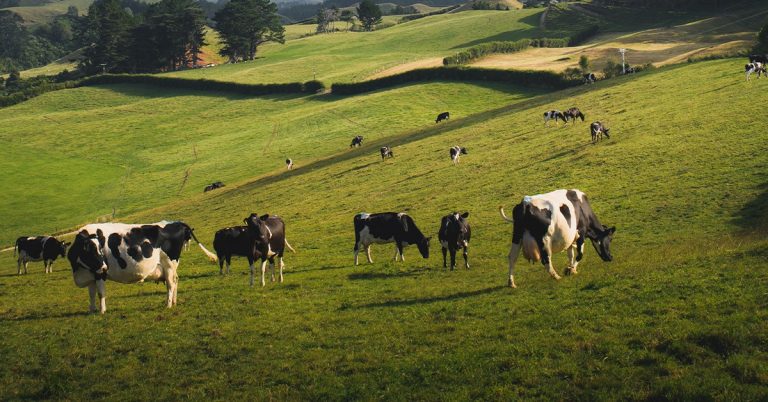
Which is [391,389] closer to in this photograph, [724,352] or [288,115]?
[724,352]

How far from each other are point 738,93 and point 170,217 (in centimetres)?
4271

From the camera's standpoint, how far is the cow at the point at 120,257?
22.7m

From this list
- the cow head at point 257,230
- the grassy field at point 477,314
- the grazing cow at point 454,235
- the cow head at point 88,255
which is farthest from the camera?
the grazing cow at point 454,235

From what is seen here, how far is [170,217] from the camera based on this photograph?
5581cm

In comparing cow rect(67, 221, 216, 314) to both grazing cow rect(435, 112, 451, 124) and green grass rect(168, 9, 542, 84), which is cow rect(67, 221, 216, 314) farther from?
green grass rect(168, 9, 542, 84)

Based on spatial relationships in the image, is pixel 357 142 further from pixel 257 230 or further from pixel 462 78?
pixel 257 230

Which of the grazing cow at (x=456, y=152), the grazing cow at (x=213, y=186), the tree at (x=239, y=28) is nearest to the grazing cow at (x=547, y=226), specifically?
the grazing cow at (x=456, y=152)

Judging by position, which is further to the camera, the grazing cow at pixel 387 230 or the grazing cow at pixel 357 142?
the grazing cow at pixel 357 142

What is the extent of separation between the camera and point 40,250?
37750mm

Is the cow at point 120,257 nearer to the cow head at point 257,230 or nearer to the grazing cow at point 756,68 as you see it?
the cow head at point 257,230

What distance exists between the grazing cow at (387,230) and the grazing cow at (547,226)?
799 cm

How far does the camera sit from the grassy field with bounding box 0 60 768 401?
14195mm

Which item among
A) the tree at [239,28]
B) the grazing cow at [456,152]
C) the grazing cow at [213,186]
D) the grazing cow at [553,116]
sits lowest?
the grazing cow at [213,186]

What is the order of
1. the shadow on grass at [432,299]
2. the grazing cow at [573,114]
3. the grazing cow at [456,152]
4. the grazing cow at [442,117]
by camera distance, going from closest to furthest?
the shadow on grass at [432,299] → the grazing cow at [456,152] → the grazing cow at [573,114] → the grazing cow at [442,117]
